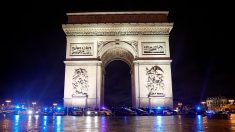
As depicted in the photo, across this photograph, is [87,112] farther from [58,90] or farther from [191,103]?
[191,103]

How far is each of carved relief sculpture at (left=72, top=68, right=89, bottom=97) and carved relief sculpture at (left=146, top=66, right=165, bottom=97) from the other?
21.1 ft

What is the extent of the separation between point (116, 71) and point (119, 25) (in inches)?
745

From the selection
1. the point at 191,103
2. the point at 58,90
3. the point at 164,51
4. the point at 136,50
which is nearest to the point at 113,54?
the point at 136,50

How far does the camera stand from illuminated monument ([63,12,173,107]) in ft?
96.5

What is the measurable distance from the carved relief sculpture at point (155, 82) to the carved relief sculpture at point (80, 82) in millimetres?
6434

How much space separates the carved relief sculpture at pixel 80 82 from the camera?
29531 millimetres

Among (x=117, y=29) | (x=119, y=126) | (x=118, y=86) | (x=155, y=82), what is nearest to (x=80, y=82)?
(x=117, y=29)

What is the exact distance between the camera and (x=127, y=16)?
31.2 metres

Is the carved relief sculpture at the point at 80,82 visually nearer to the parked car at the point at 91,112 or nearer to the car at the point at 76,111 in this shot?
the car at the point at 76,111

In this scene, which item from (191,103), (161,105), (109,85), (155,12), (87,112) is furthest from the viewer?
(191,103)

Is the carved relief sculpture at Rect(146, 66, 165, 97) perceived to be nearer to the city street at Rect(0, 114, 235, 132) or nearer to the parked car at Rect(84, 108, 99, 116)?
the parked car at Rect(84, 108, 99, 116)

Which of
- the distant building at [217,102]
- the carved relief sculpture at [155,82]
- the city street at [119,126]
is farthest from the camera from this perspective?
the distant building at [217,102]

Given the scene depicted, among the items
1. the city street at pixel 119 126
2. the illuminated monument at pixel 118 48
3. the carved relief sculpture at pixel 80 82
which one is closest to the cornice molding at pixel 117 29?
the illuminated monument at pixel 118 48

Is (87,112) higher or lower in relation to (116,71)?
lower
